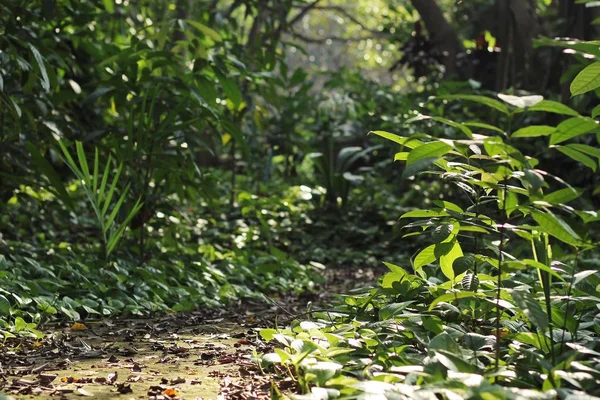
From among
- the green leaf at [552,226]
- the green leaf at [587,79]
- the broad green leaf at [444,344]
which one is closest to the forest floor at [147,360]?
the broad green leaf at [444,344]

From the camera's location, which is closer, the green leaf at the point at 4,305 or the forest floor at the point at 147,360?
the forest floor at the point at 147,360

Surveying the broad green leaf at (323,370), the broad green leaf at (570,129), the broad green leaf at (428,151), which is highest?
the broad green leaf at (570,129)

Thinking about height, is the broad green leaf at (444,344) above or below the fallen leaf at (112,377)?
above

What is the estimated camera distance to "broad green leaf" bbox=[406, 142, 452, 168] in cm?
165

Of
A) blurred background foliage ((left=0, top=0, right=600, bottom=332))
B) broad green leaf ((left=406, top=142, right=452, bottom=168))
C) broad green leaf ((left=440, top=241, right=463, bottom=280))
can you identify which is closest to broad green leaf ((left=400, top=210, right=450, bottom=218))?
broad green leaf ((left=440, top=241, right=463, bottom=280))

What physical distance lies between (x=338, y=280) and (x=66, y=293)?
1965mm

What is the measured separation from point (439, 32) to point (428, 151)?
641 centimetres

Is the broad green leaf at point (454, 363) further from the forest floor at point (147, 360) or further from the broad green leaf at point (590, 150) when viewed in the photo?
the broad green leaf at point (590, 150)

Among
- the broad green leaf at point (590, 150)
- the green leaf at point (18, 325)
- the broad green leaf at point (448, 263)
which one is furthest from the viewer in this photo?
the green leaf at point (18, 325)

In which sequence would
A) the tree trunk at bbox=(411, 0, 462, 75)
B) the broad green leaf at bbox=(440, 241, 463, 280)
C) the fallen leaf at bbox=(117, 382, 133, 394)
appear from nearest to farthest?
the fallen leaf at bbox=(117, 382, 133, 394), the broad green leaf at bbox=(440, 241, 463, 280), the tree trunk at bbox=(411, 0, 462, 75)

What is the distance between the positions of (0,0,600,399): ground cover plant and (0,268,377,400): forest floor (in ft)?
0.04

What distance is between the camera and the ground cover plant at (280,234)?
1.74m

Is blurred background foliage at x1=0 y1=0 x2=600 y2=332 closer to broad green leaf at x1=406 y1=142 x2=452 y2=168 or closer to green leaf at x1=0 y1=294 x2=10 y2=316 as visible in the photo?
green leaf at x1=0 y1=294 x2=10 y2=316

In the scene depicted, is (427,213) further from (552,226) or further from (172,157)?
(172,157)
